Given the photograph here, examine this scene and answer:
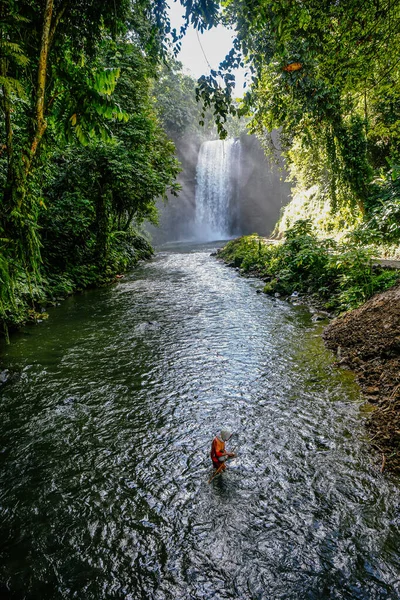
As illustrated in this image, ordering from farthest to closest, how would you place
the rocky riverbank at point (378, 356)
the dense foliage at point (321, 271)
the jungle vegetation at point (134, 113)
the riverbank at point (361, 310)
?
the dense foliage at point (321, 271), the riverbank at point (361, 310), the rocky riverbank at point (378, 356), the jungle vegetation at point (134, 113)

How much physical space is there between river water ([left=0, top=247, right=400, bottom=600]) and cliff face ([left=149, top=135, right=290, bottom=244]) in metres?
38.4

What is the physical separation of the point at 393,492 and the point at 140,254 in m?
21.4

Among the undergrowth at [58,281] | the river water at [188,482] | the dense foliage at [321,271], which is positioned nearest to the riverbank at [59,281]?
the undergrowth at [58,281]

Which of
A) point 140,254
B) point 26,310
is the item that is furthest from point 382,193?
point 140,254

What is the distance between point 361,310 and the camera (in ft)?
21.1

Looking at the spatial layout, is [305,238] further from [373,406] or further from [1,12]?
[1,12]

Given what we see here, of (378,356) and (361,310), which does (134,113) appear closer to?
(361,310)

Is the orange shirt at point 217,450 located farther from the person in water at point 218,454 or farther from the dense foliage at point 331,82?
the dense foliage at point 331,82

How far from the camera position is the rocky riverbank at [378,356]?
11.3 ft

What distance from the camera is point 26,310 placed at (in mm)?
8109

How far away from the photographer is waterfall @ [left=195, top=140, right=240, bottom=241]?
152 ft

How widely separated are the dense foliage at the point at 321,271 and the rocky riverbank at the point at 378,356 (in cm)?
99

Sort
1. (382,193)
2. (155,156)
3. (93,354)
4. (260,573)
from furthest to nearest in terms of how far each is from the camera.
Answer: (155,156) → (382,193) → (93,354) → (260,573)

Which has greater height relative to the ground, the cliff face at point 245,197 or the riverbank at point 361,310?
the cliff face at point 245,197
